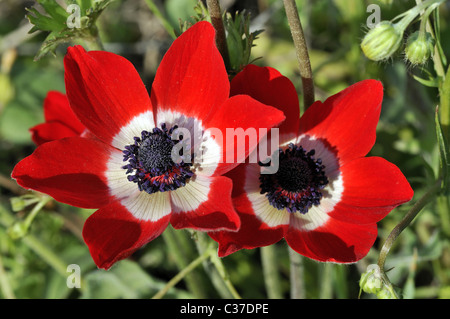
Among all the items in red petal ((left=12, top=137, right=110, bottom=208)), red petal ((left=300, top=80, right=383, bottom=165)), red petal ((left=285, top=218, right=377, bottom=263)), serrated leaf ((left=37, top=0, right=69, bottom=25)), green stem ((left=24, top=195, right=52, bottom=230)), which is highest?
serrated leaf ((left=37, top=0, right=69, bottom=25))

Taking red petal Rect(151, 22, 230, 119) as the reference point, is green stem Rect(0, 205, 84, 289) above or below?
below

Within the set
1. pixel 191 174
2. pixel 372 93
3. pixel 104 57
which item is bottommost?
pixel 191 174

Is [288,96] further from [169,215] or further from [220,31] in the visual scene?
[169,215]

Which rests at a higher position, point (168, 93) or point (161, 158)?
point (168, 93)

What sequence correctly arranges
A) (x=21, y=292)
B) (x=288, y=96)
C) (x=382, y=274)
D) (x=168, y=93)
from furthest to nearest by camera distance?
(x=21, y=292) < (x=168, y=93) < (x=288, y=96) < (x=382, y=274)

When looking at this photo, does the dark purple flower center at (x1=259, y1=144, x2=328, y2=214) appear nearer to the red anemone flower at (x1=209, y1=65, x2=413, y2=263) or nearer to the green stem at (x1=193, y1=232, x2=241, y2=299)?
the red anemone flower at (x1=209, y1=65, x2=413, y2=263)

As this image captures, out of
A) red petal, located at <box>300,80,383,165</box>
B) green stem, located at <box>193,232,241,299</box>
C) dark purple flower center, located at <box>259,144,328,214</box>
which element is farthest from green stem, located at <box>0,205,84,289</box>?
red petal, located at <box>300,80,383,165</box>

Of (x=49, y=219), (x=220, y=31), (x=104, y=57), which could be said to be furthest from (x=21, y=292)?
(x=220, y=31)

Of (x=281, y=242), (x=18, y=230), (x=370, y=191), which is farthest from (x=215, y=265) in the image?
(x=281, y=242)
